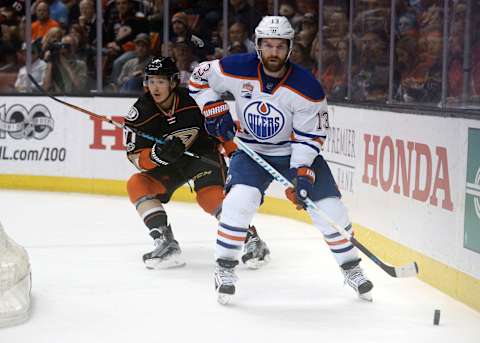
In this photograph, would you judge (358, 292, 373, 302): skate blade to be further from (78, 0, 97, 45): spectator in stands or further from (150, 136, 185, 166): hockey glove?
(78, 0, 97, 45): spectator in stands

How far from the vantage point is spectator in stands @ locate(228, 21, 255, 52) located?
7031mm

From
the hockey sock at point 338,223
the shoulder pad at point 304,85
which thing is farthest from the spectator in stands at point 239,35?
the hockey sock at point 338,223

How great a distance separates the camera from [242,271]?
4.50 metres

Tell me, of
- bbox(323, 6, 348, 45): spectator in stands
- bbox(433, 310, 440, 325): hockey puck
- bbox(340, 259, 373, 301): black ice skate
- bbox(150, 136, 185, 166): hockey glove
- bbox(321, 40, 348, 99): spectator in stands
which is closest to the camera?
bbox(433, 310, 440, 325): hockey puck

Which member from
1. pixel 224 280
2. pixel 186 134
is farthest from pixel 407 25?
pixel 224 280

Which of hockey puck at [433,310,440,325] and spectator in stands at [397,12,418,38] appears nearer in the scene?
hockey puck at [433,310,440,325]

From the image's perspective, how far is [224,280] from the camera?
3.83 metres

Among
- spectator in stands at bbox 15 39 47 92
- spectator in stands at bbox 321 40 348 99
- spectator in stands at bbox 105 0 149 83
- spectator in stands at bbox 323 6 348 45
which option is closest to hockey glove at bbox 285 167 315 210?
spectator in stands at bbox 321 40 348 99

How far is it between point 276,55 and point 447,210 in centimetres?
95

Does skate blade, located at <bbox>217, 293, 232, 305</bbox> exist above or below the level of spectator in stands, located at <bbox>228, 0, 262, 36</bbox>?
below

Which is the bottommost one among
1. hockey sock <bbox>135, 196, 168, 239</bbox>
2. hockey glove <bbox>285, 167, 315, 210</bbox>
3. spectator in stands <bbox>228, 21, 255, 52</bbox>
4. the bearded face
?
hockey sock <bbox>135, 196, 168, 239</bbox>

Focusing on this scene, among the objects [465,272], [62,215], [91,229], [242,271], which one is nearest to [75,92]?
[62,215]

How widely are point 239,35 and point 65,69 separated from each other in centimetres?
145

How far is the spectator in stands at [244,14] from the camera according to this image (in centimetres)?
698
